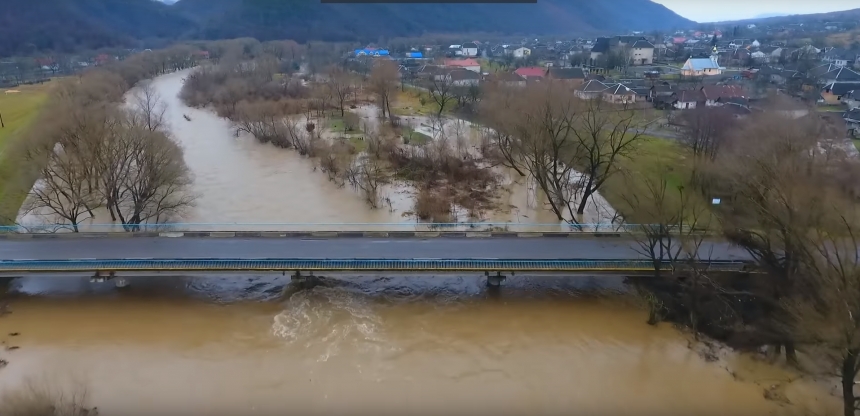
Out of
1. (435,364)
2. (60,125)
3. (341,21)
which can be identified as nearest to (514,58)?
(341,21)

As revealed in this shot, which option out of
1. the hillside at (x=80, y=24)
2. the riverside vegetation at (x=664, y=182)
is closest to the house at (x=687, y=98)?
the riverside vegetation at (x=664, y=182)

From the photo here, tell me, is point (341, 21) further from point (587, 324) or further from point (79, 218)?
point (587, 324)

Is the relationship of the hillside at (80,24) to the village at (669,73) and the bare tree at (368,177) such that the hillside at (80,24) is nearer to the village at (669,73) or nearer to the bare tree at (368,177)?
the village at (669,73)

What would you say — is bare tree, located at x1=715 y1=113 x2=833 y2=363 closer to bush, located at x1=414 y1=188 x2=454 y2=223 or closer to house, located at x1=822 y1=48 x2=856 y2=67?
bush, located at x1=414 y1=188 x2=454 y2=223

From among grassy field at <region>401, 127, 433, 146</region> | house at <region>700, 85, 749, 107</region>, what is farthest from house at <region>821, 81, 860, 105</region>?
grassy field at <region>401, 127, 433, 146</region>

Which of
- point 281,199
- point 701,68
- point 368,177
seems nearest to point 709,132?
point 368,177

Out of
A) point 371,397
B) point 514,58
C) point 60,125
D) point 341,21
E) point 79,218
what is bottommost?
point 371,397
